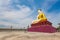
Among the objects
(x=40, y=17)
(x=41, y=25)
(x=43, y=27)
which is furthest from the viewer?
(x=40, y=17)

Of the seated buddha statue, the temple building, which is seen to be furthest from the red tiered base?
the seated buddha statue

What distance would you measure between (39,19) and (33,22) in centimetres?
136

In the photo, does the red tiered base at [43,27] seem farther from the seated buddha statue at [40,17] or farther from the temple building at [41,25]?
the seated buddha statue at [40,17]

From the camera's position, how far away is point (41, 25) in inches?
861

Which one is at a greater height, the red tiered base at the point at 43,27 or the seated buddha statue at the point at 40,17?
the seated buddha statue at the point at 40,17

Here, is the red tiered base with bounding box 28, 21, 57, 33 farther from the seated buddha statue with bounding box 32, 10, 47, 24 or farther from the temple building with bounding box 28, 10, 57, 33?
the seated buddha statue with bounding box 32, 10, 47, 24

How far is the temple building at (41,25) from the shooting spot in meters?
21.1

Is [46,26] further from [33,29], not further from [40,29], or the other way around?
[33,29]

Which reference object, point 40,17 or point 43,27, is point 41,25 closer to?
point 43,27

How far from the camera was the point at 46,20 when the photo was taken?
23453 mm

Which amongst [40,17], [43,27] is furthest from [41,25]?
[40,17]

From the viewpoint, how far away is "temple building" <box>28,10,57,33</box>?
21.1 m

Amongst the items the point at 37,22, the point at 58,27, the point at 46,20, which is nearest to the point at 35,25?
the point at 37,22

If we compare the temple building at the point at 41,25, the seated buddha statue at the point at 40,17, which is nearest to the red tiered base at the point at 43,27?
the temple building at the point at 41,25
